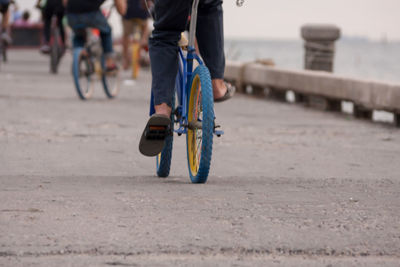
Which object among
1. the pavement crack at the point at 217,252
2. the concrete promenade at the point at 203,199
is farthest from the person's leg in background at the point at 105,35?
the pavement crack at the point at 217,252

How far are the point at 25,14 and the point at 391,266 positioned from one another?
23.4 metres

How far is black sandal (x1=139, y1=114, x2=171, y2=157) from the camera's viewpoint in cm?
512

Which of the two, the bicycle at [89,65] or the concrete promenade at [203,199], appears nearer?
the concrete promenade at [203,199]

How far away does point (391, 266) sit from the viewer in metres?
3.29

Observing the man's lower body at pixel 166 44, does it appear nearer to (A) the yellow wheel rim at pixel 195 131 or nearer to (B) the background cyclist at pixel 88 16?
(A) the yellow wheel rim at pixel 195 131

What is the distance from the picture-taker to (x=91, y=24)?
11.4 metres

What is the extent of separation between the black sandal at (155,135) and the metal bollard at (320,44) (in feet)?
28.0

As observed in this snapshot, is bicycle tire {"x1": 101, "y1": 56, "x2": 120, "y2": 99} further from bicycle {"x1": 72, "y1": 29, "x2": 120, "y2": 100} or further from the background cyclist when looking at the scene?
the background cyclist

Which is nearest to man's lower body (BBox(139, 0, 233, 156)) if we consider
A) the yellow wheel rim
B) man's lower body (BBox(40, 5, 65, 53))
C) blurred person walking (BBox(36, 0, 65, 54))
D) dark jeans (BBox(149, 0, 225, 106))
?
dark jeans (BBox(149, 0, 225, 106))

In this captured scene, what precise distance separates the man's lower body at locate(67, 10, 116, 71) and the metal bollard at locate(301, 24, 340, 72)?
10.6ft

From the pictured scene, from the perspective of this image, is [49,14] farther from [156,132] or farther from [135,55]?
[156,132]

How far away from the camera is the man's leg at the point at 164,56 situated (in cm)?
518

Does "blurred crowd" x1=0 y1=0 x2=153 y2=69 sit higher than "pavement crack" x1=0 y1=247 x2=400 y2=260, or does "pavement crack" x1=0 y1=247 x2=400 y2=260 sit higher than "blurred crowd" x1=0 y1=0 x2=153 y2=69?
"pavement crack" x1=0 y1=247 x2=400 y2=260

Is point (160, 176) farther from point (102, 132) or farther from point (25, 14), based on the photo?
point (25, 14)
